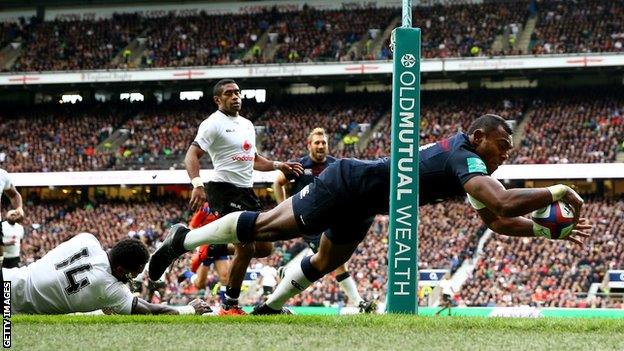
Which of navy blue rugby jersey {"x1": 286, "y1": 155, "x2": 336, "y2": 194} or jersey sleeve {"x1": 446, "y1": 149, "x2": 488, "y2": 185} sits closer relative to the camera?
jersey sleeve {"x1": 446, "y1": 149, "x2": 488, "y2": 185}

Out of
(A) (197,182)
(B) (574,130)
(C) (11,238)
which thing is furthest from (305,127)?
(A) (197,182)

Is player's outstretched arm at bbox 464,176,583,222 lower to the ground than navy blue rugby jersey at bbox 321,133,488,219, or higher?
lower

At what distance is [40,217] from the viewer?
1540 inches

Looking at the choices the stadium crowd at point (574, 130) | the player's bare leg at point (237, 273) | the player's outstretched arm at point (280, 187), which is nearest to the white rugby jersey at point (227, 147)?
the player's bare leg at point (237, 273)

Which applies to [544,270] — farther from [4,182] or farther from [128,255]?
[128,255]

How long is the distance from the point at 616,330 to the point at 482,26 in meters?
35.9

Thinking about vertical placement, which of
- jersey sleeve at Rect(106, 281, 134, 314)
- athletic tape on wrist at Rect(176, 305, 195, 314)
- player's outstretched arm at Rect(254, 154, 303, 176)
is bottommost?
athletic tape on wrist at Rect(176, 305, 195, 314)

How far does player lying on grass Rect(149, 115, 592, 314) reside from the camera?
248 inches

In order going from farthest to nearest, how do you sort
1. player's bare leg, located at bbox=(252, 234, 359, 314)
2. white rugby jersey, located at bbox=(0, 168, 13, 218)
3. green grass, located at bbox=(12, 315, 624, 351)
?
white rugby jersey, located at bbox=(0, 168, 13, 218) → player's bare leg, located at bbox=(252, 234, 359, 314) → green grass, located at bbox=(12, 315, 624, 351)

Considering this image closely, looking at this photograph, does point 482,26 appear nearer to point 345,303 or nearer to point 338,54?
point 338,54

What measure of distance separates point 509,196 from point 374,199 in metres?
1.17

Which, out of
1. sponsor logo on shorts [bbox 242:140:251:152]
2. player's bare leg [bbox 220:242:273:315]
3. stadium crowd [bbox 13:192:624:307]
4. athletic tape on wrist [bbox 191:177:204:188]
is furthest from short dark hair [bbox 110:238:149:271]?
stadium crowd [bbox 13:192:624:307]

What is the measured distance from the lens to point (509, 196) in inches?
243

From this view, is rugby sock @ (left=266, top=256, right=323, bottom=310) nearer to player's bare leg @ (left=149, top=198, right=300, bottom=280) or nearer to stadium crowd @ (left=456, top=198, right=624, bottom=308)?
player's bare leg @ (left=149, top=198, right=300, bottom=280)
